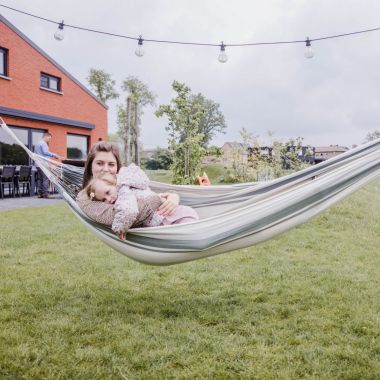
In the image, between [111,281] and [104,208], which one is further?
[111,281]

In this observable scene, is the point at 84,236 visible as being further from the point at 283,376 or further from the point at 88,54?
the point at 88,54

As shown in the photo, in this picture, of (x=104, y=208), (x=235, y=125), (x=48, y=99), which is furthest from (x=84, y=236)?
(x=48, y=99)

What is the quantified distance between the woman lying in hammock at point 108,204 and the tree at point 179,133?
5380mm

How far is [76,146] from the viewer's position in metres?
13.3

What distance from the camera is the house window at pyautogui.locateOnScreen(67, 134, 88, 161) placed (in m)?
13.0

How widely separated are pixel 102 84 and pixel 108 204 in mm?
28056

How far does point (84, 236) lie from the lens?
15.2ft

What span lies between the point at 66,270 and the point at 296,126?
6.16 m

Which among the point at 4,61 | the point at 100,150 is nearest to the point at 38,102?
the point at 4,61

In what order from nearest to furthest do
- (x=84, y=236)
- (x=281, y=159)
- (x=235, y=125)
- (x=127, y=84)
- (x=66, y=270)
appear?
(x=66, y=270), (x=84, y=236), (x=281, y=159), (x=235, y=125), (x=127, y=84)

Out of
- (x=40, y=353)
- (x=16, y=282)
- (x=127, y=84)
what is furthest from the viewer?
(x=127, y=84)

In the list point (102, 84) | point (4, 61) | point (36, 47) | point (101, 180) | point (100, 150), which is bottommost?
point (101, 180)

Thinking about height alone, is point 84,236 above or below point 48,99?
below

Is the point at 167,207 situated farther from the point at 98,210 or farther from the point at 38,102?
the point at 38,102
